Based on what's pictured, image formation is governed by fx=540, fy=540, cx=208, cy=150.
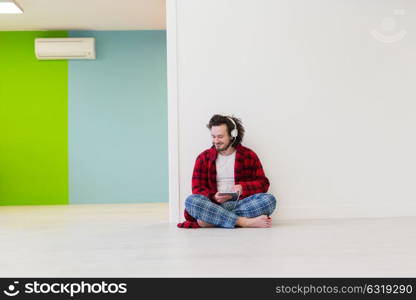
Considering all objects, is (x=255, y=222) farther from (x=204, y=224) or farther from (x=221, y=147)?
(x=221, y=147)

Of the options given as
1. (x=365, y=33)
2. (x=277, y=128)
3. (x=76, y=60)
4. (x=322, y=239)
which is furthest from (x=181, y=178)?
(x=76, y=60)

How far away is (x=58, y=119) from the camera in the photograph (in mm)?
7359

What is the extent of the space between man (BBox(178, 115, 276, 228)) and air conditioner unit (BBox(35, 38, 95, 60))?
3.79 metres

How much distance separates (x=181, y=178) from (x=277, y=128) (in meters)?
0.89

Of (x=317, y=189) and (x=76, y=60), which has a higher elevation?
(x=76, y=60)

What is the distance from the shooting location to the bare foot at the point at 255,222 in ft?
12.3

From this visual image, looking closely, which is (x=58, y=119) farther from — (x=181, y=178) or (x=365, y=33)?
(x=365, y=33)

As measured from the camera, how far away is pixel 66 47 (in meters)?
7.21

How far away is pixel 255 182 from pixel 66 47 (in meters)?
4.30

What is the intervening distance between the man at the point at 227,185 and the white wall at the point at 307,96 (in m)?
0.38

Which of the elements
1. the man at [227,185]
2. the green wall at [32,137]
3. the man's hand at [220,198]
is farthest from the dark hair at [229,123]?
the green wall at [32,137]

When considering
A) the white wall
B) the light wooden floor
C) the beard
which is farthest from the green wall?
the beard

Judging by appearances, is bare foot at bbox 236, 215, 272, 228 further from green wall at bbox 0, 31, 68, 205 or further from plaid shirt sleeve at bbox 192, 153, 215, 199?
green wall at bbox 0, 31, 68, 205

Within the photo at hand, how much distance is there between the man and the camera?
12.4ft
